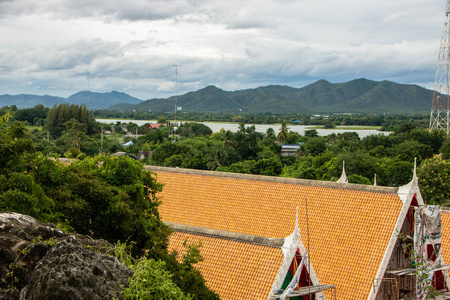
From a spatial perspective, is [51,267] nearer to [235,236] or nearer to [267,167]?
[235,236]

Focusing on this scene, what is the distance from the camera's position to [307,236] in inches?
660

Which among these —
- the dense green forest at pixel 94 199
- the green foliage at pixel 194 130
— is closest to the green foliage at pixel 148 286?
the dense green forest at pixel 94 199

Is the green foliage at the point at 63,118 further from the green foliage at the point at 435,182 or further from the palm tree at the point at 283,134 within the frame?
the green foliage at the point at 435,182

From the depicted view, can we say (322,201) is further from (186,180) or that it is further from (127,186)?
(127,186)

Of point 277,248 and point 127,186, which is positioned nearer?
point 277,248

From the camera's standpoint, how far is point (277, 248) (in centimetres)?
1295

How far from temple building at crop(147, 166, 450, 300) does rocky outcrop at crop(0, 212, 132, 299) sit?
6.27m

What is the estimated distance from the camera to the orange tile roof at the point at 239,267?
12.4 metres

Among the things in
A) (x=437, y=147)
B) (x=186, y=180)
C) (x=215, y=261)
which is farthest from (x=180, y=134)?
(x=215, y=261)

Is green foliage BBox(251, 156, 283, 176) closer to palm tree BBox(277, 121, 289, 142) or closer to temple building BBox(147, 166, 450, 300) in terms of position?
temple building BBox(147, 166, 450, 300)

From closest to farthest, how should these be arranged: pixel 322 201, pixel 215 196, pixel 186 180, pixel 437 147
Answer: pixel 322 201 < pixel 215 196 < pixel 186 180 < pixel 437 147

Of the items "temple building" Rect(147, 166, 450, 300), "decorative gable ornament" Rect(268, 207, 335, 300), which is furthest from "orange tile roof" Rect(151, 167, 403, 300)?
"decorative gable ornament" Rect(268, 207, 335, 300)

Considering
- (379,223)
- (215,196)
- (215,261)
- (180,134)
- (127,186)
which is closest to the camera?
(215,261)

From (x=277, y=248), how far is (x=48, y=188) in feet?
24.3
